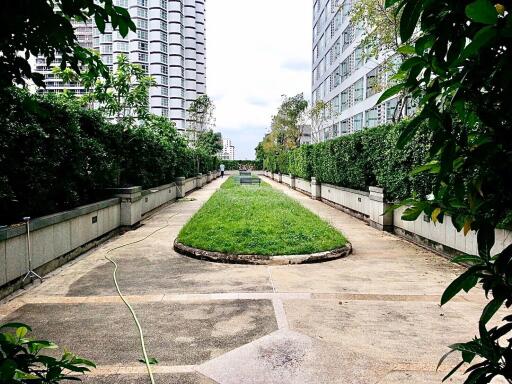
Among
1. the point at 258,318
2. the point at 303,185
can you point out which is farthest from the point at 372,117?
the point at 258,318

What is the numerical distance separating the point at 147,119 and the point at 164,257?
1162cm

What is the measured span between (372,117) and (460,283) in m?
37.9

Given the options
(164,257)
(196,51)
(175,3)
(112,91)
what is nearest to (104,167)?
(164,257)

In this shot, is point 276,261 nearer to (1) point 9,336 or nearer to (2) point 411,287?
(2) point 411,287

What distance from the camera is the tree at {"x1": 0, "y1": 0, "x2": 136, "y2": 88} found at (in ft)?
5.65

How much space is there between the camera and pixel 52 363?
4.44 ft

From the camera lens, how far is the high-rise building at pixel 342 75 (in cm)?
3709

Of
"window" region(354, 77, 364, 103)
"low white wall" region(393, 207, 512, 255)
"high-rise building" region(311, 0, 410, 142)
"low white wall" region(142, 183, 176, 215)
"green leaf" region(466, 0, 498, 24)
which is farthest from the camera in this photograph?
"window" region(354, 77, 364, 103)

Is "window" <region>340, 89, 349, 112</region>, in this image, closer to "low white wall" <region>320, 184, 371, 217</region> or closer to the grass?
"low white wall" <region>320, 184, 371, 217</region>

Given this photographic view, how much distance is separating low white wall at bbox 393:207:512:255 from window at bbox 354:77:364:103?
30918 millimetres

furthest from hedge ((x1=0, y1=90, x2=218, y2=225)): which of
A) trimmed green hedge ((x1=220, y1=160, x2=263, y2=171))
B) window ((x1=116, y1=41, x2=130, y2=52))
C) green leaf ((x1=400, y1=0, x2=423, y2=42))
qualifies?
window ((x1=116, y1=41, x2=130, y2=52))

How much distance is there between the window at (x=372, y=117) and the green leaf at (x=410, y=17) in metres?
36.3

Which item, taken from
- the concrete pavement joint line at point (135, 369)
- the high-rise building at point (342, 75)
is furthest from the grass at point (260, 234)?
the high-rise building at point (342, 75)

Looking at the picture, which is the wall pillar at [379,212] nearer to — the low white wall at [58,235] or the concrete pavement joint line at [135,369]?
the low white wall at [58,235]
